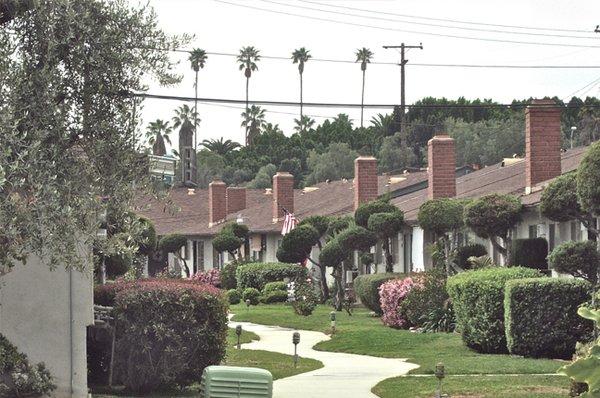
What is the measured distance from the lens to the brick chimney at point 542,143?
31.0 m

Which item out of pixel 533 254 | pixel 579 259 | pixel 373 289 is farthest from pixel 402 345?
pixel 373 289

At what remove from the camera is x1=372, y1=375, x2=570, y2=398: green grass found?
56.6ft

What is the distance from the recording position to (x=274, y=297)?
159ft

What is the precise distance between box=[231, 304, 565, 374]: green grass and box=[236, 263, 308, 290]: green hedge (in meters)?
9.31

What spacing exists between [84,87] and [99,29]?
600 millimetres

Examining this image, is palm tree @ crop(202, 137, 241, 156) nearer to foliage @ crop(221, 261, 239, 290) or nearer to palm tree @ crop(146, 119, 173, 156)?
palm tree @ crop(146, 119, 173, 156)

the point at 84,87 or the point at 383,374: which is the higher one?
the point at 84,87

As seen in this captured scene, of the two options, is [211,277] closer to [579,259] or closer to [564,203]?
[564,203]

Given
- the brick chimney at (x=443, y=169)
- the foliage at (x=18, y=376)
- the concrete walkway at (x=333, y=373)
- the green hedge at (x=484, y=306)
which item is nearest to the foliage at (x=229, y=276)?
the brick chimney at (x=443, y=169)

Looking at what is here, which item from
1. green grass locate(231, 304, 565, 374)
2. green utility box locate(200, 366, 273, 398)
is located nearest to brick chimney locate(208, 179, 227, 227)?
green grass locate(231, 304, 565, 374)

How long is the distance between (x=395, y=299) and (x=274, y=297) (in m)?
16.4

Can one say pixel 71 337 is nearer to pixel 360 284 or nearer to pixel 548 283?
pixel 548 283

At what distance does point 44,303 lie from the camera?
50.7ft

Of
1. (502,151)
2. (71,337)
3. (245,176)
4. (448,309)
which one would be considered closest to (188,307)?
(71,337)
